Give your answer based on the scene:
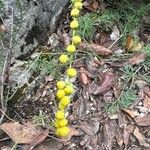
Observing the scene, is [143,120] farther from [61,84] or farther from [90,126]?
[61,84]

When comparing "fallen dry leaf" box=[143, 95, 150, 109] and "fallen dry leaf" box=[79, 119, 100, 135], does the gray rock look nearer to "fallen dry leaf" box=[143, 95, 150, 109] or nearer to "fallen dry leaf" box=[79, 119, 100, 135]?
"fallen dry leaf" box=[79, 119, 100, 135]

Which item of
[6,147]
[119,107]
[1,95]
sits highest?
[1,95]

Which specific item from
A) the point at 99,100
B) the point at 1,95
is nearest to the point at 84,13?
the point at 99,100

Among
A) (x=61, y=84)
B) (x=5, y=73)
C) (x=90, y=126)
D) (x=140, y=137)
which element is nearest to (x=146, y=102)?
(x=140, y=137)

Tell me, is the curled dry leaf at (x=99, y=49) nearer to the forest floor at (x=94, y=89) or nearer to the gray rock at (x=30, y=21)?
the forest floor at (x=94, y=89)

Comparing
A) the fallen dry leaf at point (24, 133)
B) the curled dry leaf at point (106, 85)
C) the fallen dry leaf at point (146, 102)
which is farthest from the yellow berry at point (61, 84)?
the fallen dry leaf at point (146, 102)

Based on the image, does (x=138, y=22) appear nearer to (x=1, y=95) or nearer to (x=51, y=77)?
(x=51, y=77)
